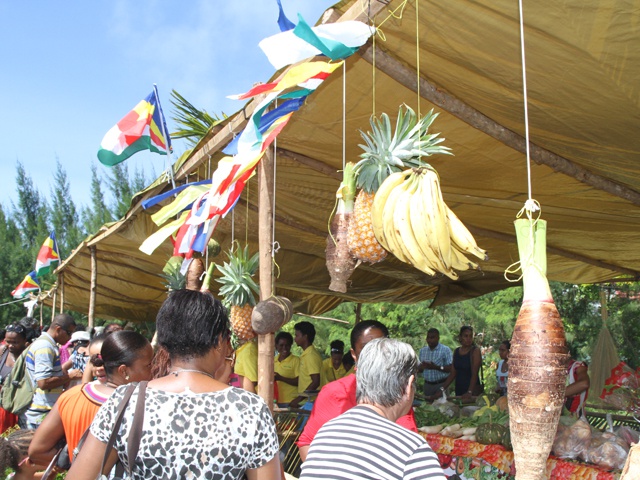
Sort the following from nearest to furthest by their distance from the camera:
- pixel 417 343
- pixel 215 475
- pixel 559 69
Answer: pixel 215 475 < pixel 559 69 < pixel 417 343

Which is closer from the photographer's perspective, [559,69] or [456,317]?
[559,69]

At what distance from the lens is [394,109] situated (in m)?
4.35

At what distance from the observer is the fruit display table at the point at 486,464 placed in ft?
12.8

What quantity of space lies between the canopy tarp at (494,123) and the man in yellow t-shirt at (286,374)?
1499 mm

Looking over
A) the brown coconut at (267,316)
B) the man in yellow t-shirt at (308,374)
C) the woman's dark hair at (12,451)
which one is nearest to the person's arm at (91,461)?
the brown coconut at (267,316)

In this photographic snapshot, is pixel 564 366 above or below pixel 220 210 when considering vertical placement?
below

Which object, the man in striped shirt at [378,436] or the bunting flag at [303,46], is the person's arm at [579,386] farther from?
the bunting flag at [303,46]

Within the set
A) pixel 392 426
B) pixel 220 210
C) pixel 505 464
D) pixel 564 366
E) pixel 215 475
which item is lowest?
pixel 505 464

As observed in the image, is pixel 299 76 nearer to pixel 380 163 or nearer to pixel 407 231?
pixel 380 163

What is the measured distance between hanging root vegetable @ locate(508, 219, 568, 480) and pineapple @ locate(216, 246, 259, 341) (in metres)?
2.60

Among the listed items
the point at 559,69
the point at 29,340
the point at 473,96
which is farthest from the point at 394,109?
Result: the point at 29,340

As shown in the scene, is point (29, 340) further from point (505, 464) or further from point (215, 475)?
point (215, 475)

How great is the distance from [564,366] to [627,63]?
2.21 m

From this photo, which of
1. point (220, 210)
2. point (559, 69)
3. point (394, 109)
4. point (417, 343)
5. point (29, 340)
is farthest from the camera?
point (417, 343)
